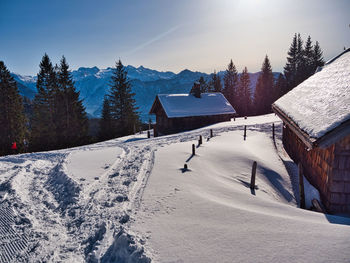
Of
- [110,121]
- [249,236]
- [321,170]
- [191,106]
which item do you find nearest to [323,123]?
[321,170]

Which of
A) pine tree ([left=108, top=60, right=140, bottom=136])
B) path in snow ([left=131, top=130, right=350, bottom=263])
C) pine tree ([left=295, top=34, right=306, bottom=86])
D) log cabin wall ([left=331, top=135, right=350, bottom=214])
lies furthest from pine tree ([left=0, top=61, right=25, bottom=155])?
pine tree ([left=295, top=34, right=306, bottom=86])

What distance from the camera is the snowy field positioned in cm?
337

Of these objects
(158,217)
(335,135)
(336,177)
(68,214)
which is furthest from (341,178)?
(68,214)

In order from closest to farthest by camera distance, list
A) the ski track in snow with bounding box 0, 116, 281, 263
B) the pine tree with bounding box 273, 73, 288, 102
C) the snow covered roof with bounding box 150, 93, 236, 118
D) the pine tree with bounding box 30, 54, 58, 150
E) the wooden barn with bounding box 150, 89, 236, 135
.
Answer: the ski track in snow with bounding box 0, 116, 281, 263 → the wooden barn with bounding box 150, 89, 236, 135 → the snow covered roof with bounding box 150, 93, 236, 118 → the pine tree with bounding box 30, 54, 58, 150 → the pine tree with bounding box 273, 73, 288, 102

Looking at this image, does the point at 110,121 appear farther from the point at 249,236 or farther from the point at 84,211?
the point at 249,236

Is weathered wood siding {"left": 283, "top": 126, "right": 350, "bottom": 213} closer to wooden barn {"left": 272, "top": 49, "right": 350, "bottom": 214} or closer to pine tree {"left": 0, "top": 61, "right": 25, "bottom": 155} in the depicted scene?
wooden barn {"left": 272, "top": 49, "right": 350, "bottom": 214}

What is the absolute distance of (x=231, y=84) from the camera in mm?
49219

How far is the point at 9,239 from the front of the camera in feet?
13.4

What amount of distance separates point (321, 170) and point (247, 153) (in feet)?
13.0

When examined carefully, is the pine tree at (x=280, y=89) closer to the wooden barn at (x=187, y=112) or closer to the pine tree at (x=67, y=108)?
the wooden barn at (x=187, y=112)

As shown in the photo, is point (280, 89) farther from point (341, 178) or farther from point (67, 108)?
point (341, 178)

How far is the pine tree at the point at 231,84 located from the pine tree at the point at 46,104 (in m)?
37.1

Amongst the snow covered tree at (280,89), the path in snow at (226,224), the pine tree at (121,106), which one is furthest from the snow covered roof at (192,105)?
the snow covered tree at (280,89)

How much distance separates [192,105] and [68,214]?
79.3 ft
